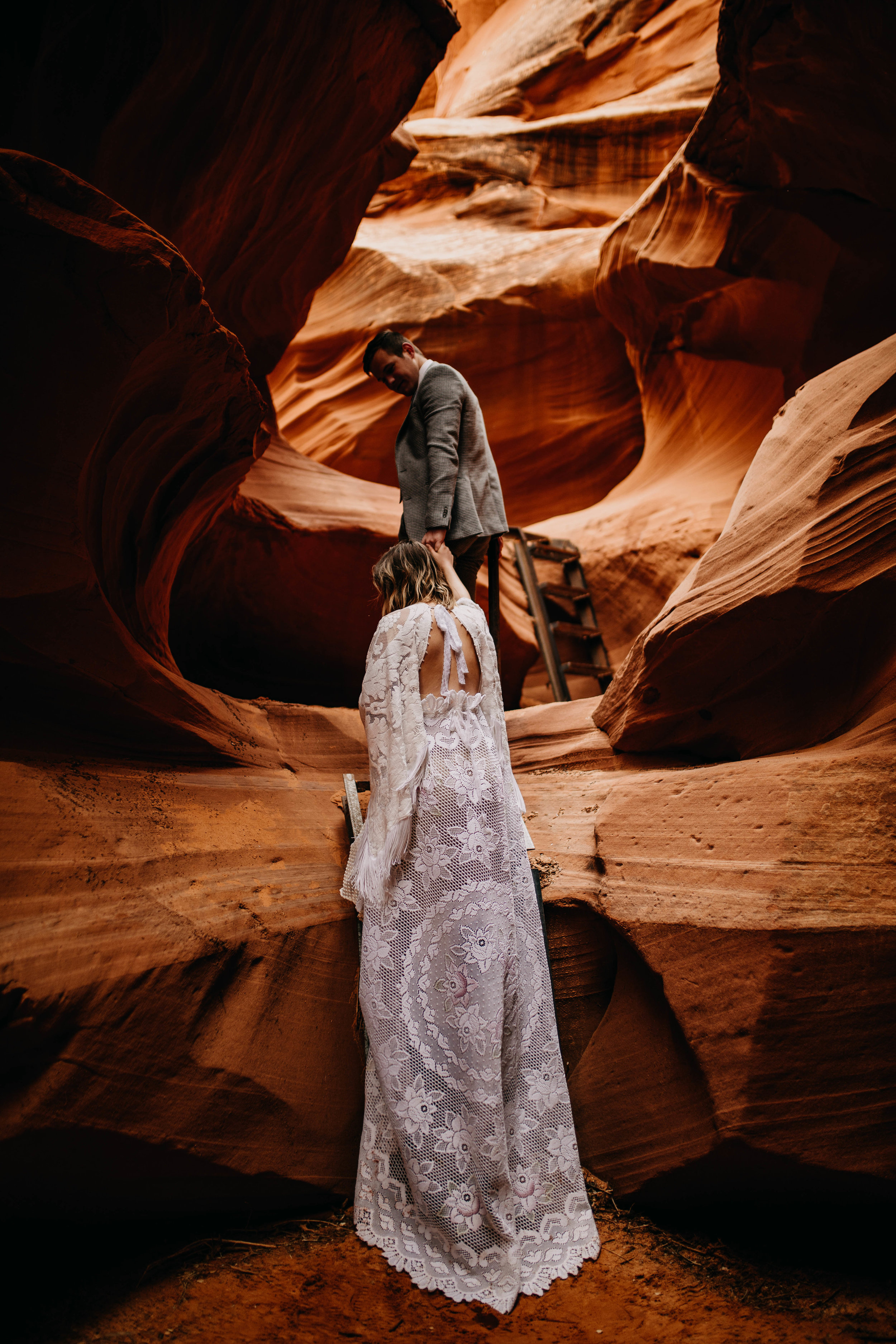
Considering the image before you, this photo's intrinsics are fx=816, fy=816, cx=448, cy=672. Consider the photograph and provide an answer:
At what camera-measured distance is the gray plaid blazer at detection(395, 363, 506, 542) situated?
410cm

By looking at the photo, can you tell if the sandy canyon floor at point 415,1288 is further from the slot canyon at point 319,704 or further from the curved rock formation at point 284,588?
the curved rock formation at point 284,588

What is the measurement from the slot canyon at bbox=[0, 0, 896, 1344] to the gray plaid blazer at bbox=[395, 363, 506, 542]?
925 mm

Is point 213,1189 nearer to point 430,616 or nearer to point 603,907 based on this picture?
point 603,907

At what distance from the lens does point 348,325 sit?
984 centimetres

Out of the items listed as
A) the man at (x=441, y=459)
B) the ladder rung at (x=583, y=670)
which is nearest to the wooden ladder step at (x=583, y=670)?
the ladder rung at (x=583, y=670)

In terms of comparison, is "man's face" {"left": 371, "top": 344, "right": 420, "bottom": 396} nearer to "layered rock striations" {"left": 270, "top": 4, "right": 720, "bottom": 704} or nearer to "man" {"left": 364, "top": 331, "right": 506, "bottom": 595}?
"man" {"left": 364, "top": 331, "right": 506, "bottom": 595}

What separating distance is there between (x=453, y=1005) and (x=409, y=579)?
1657mm

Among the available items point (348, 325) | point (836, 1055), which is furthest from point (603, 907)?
point (348, 325)

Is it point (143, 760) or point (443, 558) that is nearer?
point (143, 760)

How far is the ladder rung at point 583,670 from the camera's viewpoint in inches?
246

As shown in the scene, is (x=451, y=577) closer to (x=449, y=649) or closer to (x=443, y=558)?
(x=443, y=558)

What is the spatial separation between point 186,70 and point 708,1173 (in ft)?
17.6

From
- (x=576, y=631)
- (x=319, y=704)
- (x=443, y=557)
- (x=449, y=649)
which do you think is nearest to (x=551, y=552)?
(x=576, y=631)

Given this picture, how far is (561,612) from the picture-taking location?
7.34 meters
